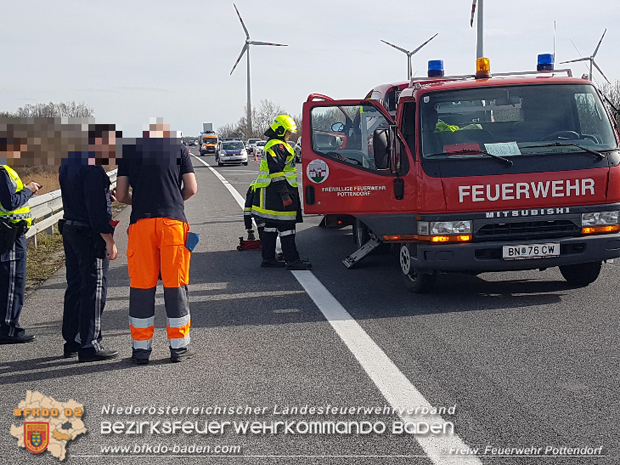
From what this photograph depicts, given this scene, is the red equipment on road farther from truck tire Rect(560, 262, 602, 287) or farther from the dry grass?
truck tire Rect(560, 262, 602, 287)

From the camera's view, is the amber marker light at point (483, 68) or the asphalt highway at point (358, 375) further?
the amber marker light at point (483, 68)

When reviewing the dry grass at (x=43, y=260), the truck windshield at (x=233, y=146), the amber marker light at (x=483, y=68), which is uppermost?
the amber marker light at (x=483, y=68)

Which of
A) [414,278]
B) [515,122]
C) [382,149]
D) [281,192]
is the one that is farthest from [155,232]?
[281,192]

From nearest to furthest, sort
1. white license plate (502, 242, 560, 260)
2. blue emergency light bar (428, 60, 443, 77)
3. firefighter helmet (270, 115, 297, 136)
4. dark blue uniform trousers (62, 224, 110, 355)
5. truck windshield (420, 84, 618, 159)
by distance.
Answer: dark blue uniform trousers (62, 224, 110, 355) < white license plate (502, 242, 560, 260) < truck windshield (420, 84, 618, 159) < blue emergency light bar (428, 60, 443, 77) < firefighter helmet (270, 115, 297, 136)

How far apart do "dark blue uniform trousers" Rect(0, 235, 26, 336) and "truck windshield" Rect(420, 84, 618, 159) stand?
394 cm

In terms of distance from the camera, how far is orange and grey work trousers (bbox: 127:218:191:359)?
5660 millimetres

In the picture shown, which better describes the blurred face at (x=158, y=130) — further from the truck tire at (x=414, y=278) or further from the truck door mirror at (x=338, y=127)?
the truck door mirror at (x=338, y=127)

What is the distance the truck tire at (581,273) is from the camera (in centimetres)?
802

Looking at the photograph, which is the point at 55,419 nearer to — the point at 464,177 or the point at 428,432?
the point at 428,432

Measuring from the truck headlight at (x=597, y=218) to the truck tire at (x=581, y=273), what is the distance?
23.7 inches

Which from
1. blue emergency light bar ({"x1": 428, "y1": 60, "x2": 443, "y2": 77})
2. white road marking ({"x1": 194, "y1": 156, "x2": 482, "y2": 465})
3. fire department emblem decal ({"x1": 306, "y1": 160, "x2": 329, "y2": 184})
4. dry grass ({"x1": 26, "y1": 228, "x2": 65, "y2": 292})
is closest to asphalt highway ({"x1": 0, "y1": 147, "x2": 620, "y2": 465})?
white road marking ({"x1": 194, "y1": 156, "x2": 482, "y2": 465})

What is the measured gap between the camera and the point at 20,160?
6.22 meters

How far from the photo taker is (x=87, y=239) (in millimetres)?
5844

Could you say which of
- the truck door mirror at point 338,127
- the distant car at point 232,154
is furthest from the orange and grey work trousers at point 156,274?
the distant car at point 232,154
